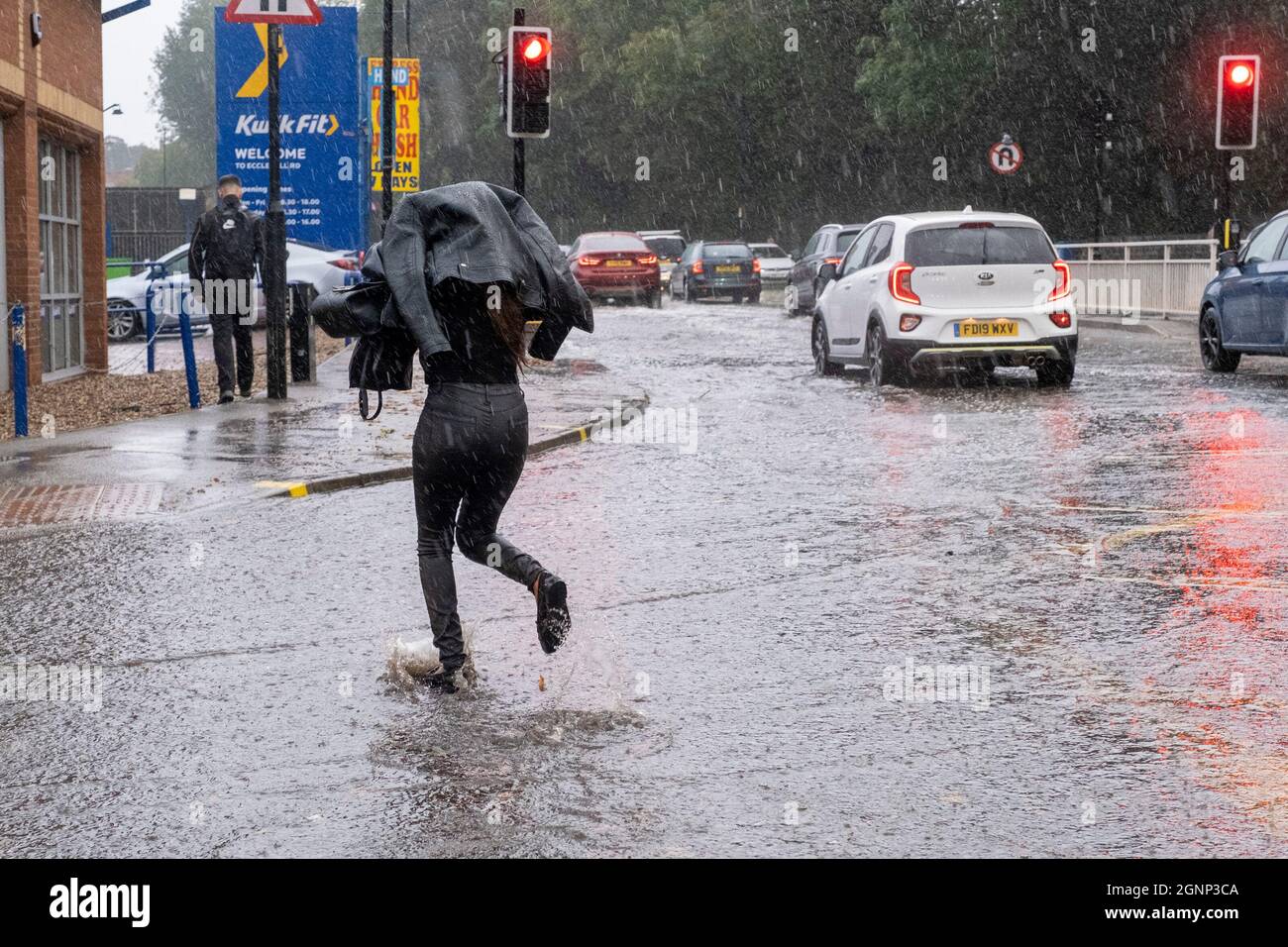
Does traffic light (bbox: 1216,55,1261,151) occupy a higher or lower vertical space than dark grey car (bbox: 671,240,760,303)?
higher

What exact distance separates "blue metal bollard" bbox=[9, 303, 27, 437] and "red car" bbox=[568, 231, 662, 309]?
2511 centimetres

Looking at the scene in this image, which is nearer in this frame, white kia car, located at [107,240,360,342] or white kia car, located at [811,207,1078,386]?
white kia car, located at [811,207,1078,386]

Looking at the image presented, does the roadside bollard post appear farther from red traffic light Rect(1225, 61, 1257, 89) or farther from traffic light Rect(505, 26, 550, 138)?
red traffic light Rect(1225, 61, 1257, 89)

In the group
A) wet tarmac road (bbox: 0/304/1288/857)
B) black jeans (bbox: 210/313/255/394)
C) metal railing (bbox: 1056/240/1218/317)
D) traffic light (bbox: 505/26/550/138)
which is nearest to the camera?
wet tarmac road (bbox: 0/304/1288/857)

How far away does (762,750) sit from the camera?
18.0 feet

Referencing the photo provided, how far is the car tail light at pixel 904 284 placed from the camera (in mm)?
17344

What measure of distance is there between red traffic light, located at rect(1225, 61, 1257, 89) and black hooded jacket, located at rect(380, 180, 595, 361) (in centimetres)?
1979

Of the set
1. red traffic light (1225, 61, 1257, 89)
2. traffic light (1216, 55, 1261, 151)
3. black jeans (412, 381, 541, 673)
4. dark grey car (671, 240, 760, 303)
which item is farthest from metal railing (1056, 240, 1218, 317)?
black jeans (412, 381, 541, 673)

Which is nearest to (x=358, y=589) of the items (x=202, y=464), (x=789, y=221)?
(x=202, y=464)

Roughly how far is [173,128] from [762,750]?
522 ft

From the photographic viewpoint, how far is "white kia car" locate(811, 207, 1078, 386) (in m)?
17.2
